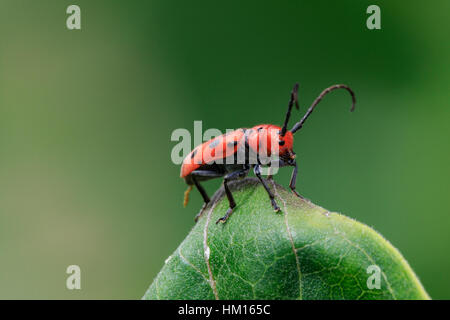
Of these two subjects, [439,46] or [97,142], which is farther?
[97,142]

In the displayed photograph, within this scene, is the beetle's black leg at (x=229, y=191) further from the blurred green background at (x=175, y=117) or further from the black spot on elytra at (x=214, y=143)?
the blurred green background at (x=175, y=117)

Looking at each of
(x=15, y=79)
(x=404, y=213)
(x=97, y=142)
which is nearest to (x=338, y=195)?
(x=404, y=213)

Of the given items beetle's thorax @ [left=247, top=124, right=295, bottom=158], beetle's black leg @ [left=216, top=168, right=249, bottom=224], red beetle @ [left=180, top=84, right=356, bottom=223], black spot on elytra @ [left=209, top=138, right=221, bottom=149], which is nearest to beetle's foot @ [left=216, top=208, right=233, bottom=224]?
beetle's black leg @ [left=216, top=168, right=249, bottom=224]

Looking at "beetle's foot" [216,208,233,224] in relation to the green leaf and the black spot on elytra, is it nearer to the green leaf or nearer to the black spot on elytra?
the green leaf

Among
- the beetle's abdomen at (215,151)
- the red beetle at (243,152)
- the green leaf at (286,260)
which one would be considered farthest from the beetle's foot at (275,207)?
the beetle's abdomen at (215,151)
